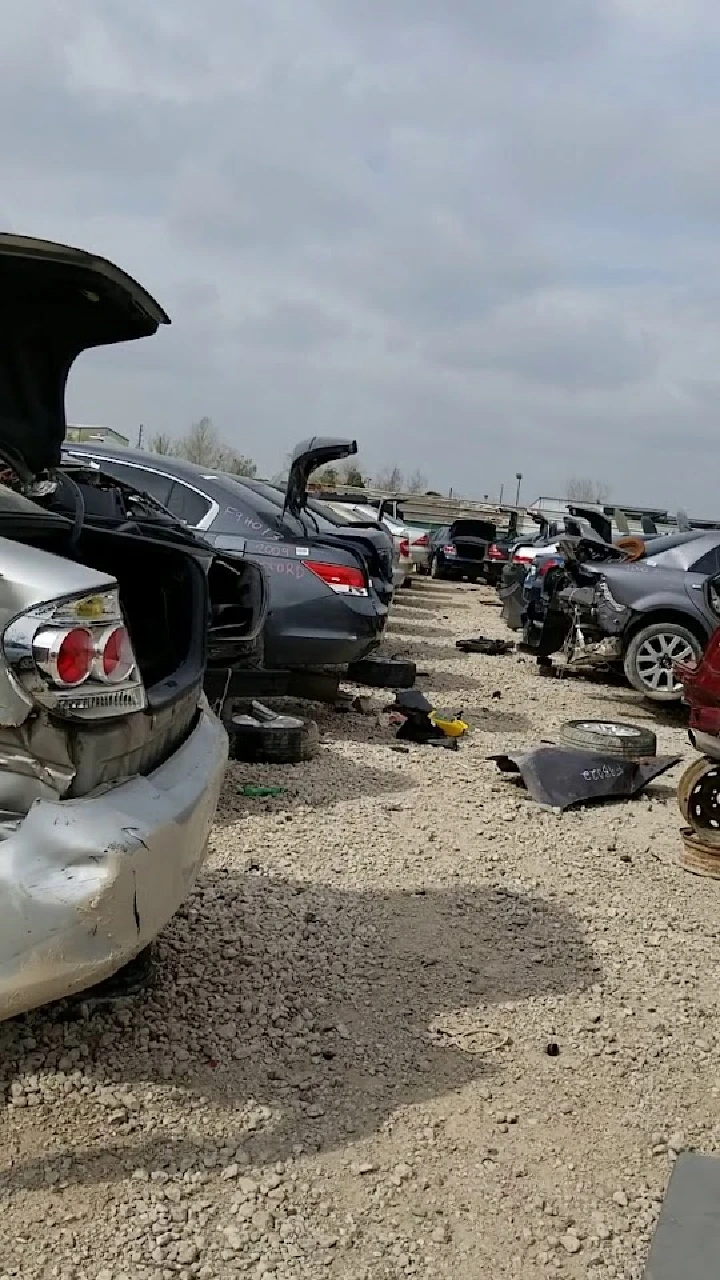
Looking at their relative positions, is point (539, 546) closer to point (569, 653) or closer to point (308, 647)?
point (569, 653)

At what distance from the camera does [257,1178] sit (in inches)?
110

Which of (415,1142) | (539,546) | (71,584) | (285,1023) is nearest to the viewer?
(71,584)

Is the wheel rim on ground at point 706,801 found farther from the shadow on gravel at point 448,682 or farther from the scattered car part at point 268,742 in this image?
the shadow on gravel at point 448,682

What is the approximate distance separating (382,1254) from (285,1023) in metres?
1.07

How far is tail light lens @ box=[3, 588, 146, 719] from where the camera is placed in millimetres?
2355

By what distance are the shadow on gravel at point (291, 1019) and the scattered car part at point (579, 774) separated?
169 cm

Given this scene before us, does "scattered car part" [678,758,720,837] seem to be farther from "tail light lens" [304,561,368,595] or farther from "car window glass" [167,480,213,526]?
"car window glass" [167,480,213,526]

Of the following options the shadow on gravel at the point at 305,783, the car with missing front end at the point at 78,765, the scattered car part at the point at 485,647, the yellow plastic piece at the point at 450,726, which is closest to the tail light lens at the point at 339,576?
the yellow plastic piece at the point at 450,726

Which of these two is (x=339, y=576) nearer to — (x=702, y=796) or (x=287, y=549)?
(x=287, y=549)

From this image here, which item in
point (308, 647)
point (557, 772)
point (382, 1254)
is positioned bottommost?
point (382, 1254)

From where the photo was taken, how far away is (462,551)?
1096 inches

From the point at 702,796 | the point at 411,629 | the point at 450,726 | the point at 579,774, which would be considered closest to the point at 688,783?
the point at 702,796

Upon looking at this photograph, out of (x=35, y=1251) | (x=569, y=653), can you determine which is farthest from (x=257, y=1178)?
(x=569, y=653)

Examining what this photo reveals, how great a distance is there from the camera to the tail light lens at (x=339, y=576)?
7.85m
